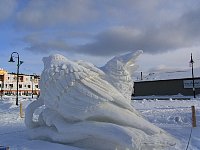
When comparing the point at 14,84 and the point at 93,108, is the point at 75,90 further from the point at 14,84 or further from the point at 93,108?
the point at 14,84

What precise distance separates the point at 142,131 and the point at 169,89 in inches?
1956

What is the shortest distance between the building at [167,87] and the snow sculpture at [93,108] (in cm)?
4547

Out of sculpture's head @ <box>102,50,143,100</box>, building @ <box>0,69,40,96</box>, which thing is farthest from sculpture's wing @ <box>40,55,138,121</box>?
building @ <box>0,69,40,96</box>

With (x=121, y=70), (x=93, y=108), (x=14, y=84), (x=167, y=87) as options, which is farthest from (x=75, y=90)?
(x=14, y=84)

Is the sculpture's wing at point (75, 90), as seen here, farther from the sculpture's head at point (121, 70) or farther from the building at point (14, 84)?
the building at point (14, 84)

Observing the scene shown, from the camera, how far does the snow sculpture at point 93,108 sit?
307 inches

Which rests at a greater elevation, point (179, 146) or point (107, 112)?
point (107, 112)

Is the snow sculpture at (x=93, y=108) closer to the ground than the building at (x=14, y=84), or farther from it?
closer to the ground

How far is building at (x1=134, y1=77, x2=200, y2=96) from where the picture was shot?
Result: 174ft

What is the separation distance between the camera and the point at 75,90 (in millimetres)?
8188

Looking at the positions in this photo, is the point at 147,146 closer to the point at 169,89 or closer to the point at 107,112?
the point at 107,112

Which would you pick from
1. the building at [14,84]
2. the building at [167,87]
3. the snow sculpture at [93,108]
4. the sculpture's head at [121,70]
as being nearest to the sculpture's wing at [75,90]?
the snow sculpture at [93,108]

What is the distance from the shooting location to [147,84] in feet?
198

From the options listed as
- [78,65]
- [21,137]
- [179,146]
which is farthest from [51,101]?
[179,146]
